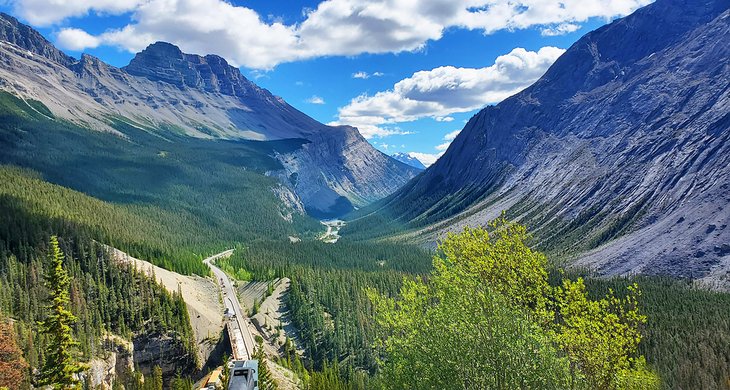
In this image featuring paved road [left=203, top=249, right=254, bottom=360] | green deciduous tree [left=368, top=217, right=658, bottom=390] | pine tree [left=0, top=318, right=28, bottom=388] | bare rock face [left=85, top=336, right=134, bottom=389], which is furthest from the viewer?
paved road [left=203, top=249, right=254, bottom=360]

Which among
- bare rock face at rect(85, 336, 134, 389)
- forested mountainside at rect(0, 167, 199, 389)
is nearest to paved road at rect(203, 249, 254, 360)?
forested mountainside at rect(0, 167, 199, 389)

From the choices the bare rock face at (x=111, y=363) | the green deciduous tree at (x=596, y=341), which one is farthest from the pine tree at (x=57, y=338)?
the green deciduous tree at (x=596, y=341)

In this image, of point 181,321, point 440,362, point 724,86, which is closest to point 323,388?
point 181,321

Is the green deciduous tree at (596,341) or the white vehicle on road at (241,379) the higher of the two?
the white vehicle on road at (241,379)

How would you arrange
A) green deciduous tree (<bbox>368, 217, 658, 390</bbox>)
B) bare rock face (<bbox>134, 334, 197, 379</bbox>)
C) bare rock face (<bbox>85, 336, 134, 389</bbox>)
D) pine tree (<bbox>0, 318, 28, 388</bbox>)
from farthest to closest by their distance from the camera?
bare rock face (<bbox>134, 334, 197, 379</bbox>), bare rock face (<bbox>85, 336, 134, 389</bbox>), pine tree (<bbox>0, 318, 28, 388</bbox>), green deciduous tree (<bbox>368, 217, 658, 390</bbox>)

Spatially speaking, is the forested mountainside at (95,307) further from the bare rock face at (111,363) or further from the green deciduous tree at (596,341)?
the green deciduous tree at (596,341)

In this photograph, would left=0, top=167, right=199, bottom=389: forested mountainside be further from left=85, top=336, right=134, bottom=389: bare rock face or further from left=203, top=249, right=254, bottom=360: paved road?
left=203, top=249, right=254, bottom=360: paved road

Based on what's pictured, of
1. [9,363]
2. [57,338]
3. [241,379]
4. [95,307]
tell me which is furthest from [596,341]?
[95,307]

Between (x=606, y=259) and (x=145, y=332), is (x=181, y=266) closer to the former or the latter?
(x=145, y=332)

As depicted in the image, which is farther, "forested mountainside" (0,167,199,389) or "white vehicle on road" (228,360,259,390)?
"forested mountainside" (0,167,199,389)
